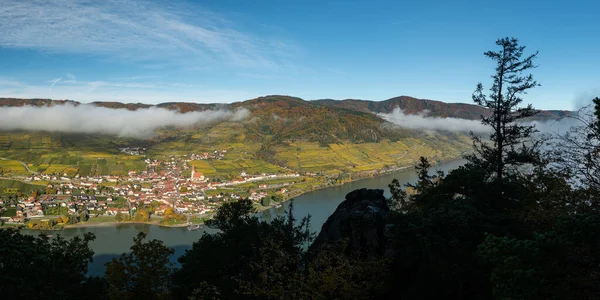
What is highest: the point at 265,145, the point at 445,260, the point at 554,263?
the point at 554,263

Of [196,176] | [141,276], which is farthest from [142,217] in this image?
[141,276]

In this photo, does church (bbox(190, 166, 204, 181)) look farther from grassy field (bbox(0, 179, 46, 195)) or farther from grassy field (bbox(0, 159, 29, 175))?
grassy field (bbox(0, 159, 29, 175))

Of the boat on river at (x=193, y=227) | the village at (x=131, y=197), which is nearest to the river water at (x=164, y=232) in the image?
the boat on river at (x=193, y=227)

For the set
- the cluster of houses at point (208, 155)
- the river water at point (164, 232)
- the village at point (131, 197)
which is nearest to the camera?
the river water at point (164, 232)

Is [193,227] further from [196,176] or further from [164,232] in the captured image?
[196,176]

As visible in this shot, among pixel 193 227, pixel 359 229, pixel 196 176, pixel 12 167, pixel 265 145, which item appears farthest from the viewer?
pixel 265 145

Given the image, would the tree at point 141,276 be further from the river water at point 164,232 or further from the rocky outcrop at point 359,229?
the river water at point 164,232
